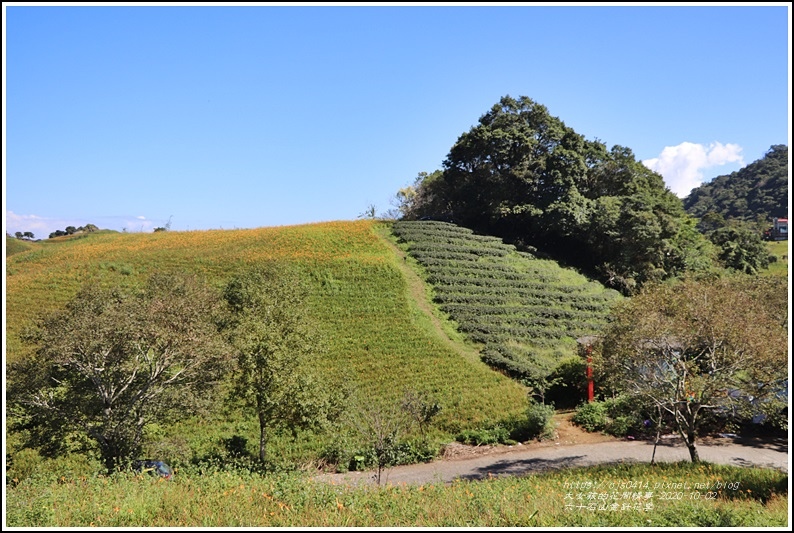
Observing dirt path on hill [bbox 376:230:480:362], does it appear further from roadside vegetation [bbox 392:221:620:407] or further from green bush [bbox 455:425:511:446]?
green bush [bbox 455:425:511:446]

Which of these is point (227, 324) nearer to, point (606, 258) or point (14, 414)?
point (14, 414)

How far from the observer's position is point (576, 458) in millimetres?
17859

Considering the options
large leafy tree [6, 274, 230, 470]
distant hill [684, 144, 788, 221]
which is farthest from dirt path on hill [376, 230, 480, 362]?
distant hill [684, 144, 788, 221]

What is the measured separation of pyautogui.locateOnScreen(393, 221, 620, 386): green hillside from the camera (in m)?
28.6

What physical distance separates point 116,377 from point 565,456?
14941 mm

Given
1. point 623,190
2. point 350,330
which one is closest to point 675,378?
point 350,330

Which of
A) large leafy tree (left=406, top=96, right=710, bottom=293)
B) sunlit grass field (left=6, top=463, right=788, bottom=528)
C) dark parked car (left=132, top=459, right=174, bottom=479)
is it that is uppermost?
large leafy tree (left=406, top=96, right=710, bottom=293)

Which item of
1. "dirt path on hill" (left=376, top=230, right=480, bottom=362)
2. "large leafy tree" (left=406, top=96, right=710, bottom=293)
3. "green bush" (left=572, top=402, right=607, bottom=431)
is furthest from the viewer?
"large leafy tree" (left=406, top=96, right=710, bottom=293)

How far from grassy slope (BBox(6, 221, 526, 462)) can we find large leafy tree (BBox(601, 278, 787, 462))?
7.96 metres

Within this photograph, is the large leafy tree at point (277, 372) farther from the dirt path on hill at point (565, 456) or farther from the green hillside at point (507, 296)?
the green hillside at point (507, 296)

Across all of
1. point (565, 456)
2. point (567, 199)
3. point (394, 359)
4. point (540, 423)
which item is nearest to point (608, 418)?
point (540, 423)

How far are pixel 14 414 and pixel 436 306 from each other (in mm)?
23077

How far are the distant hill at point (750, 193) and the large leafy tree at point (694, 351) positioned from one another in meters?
80.4

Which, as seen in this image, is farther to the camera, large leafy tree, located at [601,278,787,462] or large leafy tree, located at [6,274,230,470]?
large leafy tree, located at [601,278,787,462]
